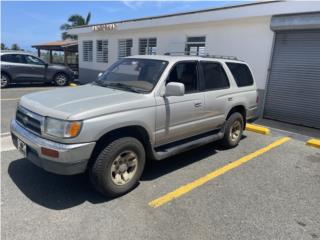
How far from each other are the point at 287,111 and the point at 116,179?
6.92 m

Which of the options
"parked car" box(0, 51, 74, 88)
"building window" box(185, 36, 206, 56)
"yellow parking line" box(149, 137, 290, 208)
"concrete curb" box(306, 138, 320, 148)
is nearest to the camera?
"yellow parking line" box(149, 137, 290, 208)

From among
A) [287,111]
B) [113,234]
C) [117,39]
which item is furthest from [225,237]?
[117,39]

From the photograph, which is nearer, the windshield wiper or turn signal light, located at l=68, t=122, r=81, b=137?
turn signal light, located at l=68, t=122, r=81, b=137

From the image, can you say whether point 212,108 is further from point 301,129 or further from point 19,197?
→ point 301,129

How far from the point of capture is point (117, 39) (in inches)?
605

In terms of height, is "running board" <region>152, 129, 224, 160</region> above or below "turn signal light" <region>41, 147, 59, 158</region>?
below

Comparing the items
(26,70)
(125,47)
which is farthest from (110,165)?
(125,47)

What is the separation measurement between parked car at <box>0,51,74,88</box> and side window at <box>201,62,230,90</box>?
37.6 feet

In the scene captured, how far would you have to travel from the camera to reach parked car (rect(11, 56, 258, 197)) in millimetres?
3238

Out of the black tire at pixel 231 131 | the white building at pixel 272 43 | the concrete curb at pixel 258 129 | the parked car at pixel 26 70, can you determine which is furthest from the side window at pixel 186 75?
the parked car at pixel 26 70

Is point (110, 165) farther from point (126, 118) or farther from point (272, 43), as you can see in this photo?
point (272, 43)

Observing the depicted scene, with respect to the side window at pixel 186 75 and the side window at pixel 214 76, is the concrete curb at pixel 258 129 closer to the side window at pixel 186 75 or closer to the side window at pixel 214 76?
the side window at pixel 214 76

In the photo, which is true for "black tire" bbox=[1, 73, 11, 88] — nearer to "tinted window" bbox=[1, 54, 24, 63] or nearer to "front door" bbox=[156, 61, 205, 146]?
"tinted window" bbox=[1, 54, 24, 63]

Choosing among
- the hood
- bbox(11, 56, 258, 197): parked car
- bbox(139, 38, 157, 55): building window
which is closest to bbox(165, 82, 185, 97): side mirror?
bbox(11, 56, 258, 197): parked car
